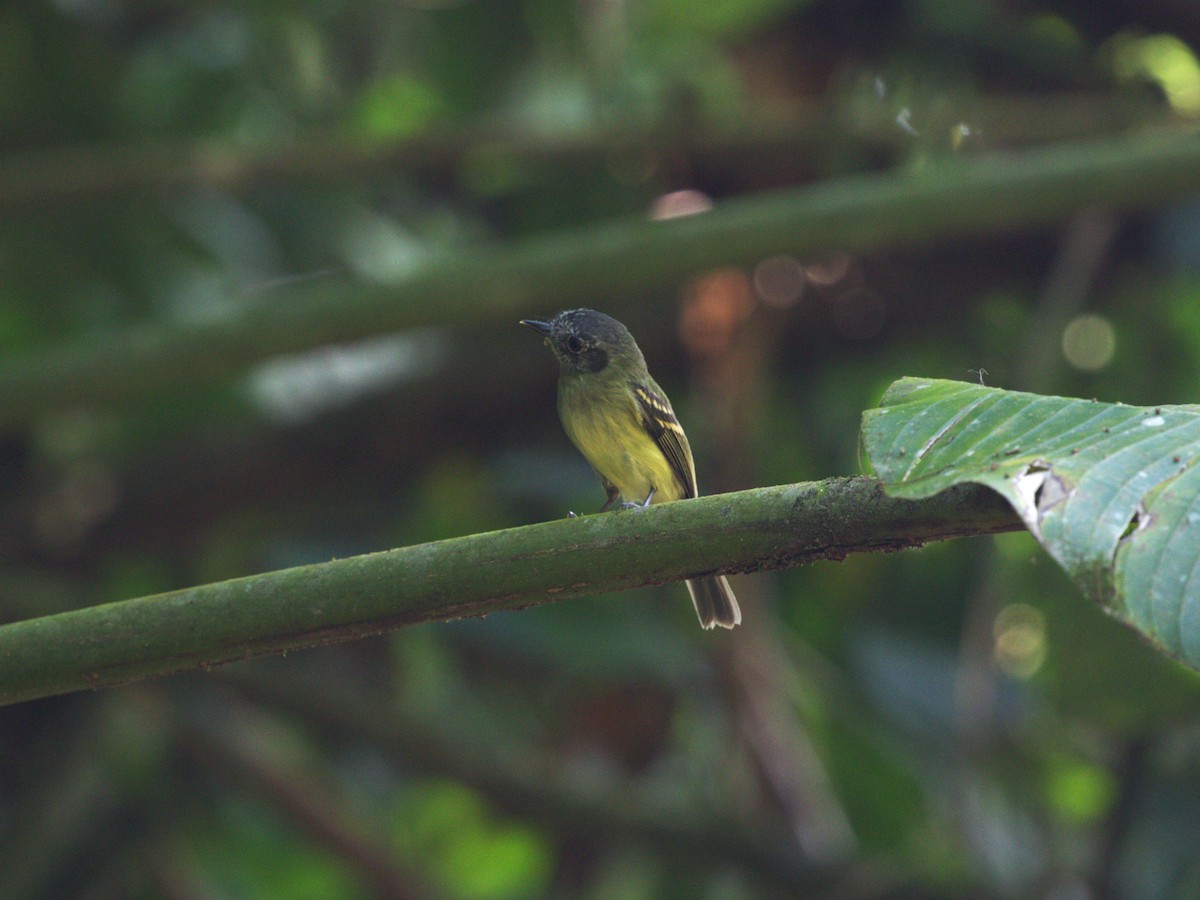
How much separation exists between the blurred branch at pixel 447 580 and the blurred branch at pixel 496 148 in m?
3.62

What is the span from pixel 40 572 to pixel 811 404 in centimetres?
344

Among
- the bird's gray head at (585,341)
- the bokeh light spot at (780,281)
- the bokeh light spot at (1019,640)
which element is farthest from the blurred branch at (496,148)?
the bokeh light spot at (1019,640)

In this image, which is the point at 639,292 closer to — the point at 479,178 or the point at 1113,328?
the point at 479,178

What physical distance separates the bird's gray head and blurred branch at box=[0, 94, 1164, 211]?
1451mm

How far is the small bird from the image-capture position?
415cm

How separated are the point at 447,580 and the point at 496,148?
152 inches

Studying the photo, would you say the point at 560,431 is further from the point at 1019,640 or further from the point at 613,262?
the point at 1019,640

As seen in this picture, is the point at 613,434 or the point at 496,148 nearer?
the point at 613,434

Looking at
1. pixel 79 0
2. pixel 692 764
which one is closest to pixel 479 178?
pixel 79 0

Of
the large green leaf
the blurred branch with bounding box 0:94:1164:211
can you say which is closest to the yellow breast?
the blurred branch with bounding box 0:94:1164:211

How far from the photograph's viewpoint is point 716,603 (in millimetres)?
3896

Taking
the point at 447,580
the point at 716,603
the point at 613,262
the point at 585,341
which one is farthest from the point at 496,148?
the point at 447,580

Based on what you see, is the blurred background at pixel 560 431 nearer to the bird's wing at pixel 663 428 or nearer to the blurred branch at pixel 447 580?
the bird's wing at pixel 663 428

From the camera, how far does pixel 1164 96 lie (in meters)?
6.31
